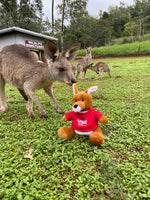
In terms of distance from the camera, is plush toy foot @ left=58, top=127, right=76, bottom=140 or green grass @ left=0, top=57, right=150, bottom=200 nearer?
green grass @ left=0, top=57, right=150, bottom=200

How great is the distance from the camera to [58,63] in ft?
9.82

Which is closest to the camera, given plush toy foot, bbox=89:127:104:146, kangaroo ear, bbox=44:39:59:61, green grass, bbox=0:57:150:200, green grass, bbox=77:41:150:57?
green grass, bbox=0:57:150:200

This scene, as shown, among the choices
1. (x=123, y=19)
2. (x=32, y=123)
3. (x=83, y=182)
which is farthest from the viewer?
(x=123, y=19)

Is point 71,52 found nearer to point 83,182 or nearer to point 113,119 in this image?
point 113,119

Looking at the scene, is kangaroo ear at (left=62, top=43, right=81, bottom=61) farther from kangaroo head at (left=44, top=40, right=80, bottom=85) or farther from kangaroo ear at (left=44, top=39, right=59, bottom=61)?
kangaroo ear at (left=44, top=39, right=59, bottom=61)

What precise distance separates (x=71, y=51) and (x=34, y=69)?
790 mm

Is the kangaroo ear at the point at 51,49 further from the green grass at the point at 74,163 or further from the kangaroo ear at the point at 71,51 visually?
the green grass at the point at 74,163

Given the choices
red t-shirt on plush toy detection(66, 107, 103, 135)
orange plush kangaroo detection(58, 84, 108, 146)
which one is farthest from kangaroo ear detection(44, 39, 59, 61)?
red t-shirt on plush toy detection(66, 107, 103, 135)

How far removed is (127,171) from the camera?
5.65 feet

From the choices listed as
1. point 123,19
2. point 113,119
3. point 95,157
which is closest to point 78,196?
point 95,157

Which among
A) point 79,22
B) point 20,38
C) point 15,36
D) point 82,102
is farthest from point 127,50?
point 82,102

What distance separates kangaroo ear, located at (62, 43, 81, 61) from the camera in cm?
306

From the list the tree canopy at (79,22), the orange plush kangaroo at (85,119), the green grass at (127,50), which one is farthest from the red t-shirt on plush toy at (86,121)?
the green grass at (127,50)

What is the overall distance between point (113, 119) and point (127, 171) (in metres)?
1.38
